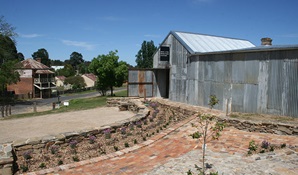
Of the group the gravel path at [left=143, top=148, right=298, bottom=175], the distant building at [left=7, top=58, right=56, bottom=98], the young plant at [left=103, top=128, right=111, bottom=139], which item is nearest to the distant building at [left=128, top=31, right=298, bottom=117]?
the gravel path at [left=143, top=148, right=298, bottom=175]

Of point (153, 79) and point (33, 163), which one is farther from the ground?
point (153, 79)

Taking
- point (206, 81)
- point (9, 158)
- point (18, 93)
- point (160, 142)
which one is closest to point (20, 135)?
point (9, 158)

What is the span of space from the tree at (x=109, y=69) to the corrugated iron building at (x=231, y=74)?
1170cm

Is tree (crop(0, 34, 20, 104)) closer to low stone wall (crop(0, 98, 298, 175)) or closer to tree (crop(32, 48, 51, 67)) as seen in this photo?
low stone wall (crop(0, 98, 298, 175))

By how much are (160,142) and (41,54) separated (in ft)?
301

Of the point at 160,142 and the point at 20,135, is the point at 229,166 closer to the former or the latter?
the point at 160,142

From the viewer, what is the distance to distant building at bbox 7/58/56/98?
141 feet

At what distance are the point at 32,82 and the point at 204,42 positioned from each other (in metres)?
37.0

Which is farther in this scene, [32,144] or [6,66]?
[6,66]

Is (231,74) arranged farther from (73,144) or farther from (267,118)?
(73,144)

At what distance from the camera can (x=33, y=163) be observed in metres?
6.56

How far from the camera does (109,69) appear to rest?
1124 inches

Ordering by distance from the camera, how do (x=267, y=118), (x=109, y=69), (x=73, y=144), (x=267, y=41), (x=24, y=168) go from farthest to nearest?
A: (x=109, y=69) < (x=267, y=41) < (x=267, y=118) < (x=73, y=144) < (x=24, y=168)

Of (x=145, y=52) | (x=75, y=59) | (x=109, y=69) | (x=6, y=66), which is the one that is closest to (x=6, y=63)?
(x=6, y=66)
